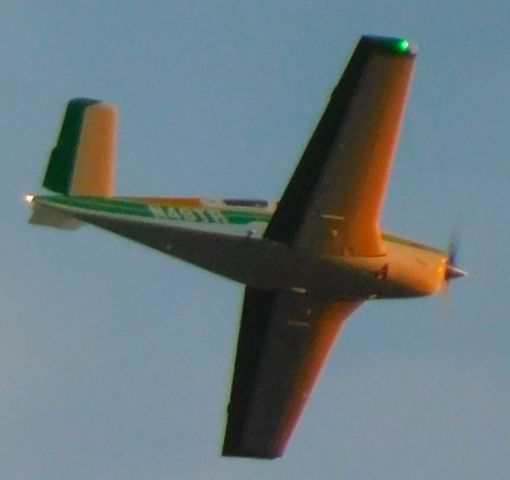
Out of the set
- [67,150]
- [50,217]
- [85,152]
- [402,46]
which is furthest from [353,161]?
[67,150]

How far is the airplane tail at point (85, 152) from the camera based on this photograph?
31.2 metres

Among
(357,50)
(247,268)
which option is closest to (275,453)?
(247,268)

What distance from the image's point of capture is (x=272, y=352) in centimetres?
3259

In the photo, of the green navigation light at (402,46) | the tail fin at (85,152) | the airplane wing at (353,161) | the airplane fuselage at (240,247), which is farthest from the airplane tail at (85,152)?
the green navigation light at (402,46)

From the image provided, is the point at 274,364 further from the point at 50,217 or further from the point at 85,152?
the point at 50,217

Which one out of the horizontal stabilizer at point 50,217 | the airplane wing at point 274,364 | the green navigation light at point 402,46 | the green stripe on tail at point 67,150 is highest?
the green navigation light at point 402,46

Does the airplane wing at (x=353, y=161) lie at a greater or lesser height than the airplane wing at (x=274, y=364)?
greater

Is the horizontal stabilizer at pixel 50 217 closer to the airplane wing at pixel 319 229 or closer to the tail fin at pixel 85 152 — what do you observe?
the tail fin at pixel 85 152

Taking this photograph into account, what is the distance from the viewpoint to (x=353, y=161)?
28844 millimetres

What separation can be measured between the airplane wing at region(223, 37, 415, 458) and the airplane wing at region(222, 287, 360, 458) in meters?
0.02

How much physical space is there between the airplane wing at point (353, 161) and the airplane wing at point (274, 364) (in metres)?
2.15

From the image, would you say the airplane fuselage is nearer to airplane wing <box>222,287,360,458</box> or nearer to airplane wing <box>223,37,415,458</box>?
airplane wing <box>223,37,415,458</box>

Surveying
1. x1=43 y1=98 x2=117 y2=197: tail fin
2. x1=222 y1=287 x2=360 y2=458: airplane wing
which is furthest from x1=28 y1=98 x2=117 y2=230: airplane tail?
x1=222 y1=287 x2=360 y2=458: airplane wing

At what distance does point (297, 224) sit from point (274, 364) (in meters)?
4.43
